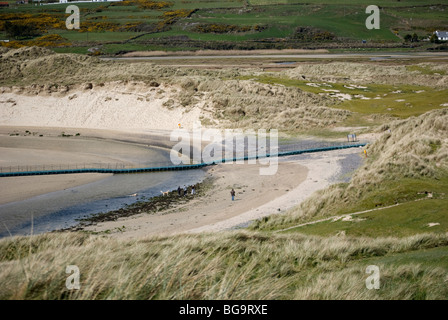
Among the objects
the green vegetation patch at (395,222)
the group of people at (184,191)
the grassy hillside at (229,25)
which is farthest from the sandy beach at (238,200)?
the grassy hillside at (229,25)

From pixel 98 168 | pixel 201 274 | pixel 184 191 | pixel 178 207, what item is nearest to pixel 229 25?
pixel 98 168

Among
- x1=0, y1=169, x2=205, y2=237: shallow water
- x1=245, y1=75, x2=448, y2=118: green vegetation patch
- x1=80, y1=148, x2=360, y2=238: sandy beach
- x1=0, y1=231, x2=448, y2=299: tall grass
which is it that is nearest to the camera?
x1=0, y1=231, x2=448, y2=299: tall grass

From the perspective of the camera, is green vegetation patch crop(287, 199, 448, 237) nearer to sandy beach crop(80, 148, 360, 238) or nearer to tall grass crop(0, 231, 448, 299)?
tall grass crop(0, 231, 448, 299)

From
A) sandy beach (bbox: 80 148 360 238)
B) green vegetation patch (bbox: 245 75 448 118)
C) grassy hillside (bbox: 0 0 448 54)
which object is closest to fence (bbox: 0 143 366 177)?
sandy beach (bbox: 80 148 360 238)

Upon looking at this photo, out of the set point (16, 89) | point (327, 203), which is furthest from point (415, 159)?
point (16, 89)

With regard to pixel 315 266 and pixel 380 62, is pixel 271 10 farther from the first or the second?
pixel 315 266

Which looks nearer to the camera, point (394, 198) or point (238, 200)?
point (394, 198)

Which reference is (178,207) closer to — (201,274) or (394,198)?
(394,198)
